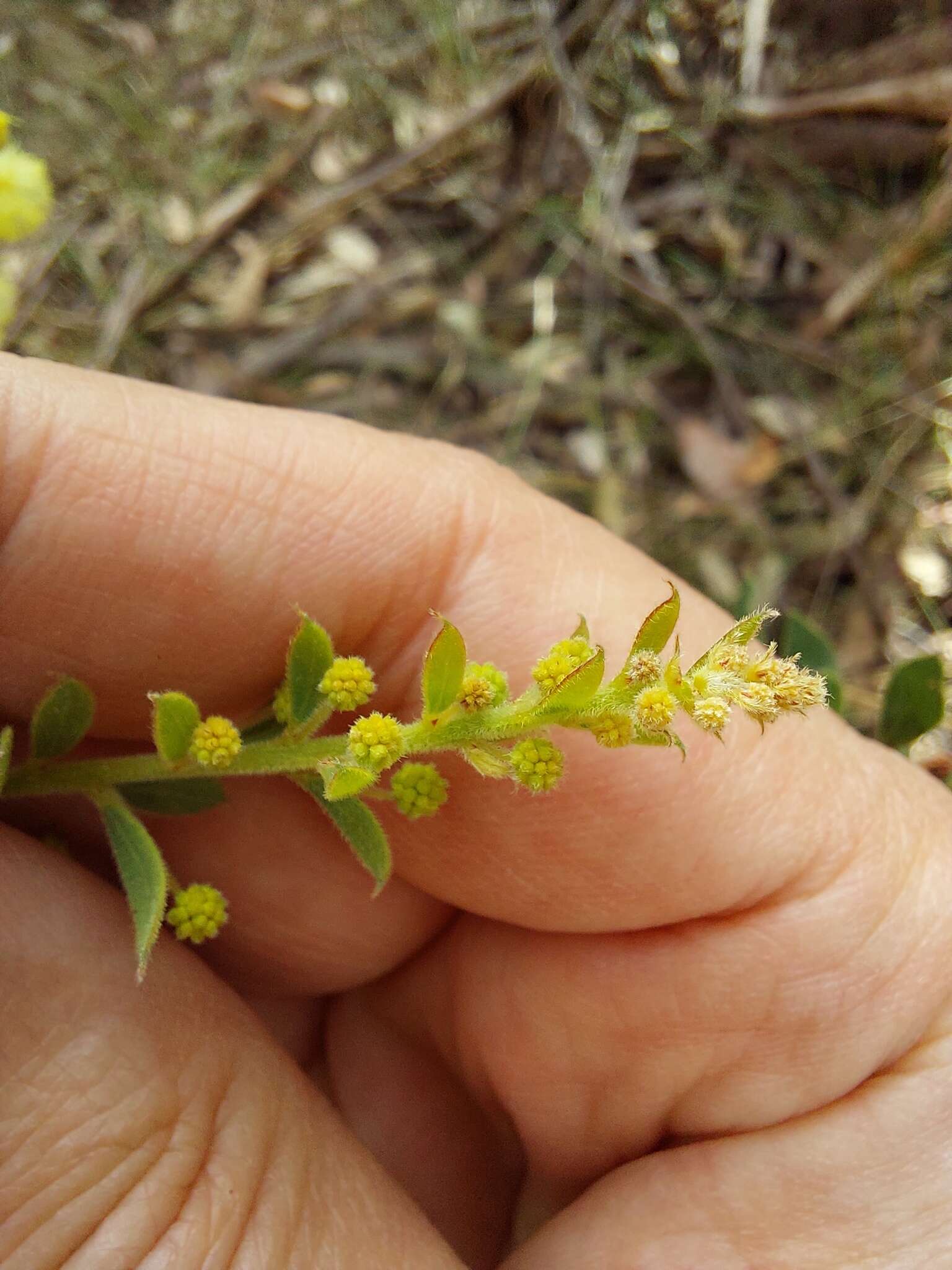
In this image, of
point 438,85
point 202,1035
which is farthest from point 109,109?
point 202,1035

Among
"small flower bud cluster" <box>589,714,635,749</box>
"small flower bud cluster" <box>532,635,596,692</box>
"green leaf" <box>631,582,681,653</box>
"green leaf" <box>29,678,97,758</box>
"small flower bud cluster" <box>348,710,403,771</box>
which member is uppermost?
"green leaf" <box>631,582,681,653</box>

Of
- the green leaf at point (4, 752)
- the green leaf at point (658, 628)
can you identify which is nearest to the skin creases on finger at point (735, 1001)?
the green leaf at point (658, 628)

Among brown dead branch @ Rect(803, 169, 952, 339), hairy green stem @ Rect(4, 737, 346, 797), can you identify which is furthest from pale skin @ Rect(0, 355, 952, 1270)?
brown dead branch @ Rect(803, 169, 952, 339)

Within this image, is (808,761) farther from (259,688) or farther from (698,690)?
(259,688)

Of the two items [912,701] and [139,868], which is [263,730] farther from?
[912,701]

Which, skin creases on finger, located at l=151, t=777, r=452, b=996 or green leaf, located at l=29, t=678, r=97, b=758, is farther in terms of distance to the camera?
skin creases on finger, located at l=151, t=777, r=452, b=996

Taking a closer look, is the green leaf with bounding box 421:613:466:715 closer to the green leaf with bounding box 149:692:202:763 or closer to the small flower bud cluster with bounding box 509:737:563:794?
the small flower bud cluster with bounding box 509:737:563:794

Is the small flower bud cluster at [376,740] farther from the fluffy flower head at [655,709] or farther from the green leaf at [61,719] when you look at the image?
the green leaf at [61,719]

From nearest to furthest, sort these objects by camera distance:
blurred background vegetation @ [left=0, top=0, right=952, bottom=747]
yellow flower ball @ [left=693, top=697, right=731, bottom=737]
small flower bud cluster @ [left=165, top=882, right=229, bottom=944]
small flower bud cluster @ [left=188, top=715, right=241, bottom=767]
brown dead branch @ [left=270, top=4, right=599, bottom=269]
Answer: yellow flower ball @ [left=693, top=697, right=731, bottom=737] → small flower bud cluster @ [left=188, top=715, right=241, bottom=767] → small flower bud cluster @ [left=165, top=882, right=229, bottom=944] → blurred background vegetation @ [left=0, top=0, right=952, bottom=747] → brown dead branch @ [left=270, top=4, right=599, bottom=269]
